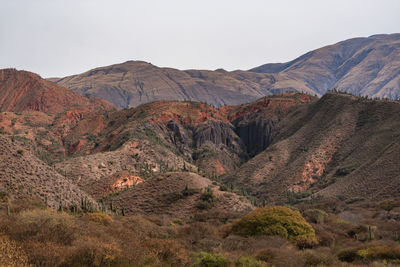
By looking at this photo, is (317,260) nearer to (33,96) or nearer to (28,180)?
(28,180)

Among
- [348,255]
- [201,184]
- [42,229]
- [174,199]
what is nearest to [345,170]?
[201,184]

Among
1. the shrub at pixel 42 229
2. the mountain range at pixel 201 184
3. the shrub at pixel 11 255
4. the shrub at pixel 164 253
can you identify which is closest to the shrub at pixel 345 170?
the mountain range at pixel 201 184

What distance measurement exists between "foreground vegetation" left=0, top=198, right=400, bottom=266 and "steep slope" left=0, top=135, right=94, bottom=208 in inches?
183

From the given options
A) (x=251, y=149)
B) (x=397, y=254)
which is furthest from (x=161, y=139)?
(x=397, y=254)

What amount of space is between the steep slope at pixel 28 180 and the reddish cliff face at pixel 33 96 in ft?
341

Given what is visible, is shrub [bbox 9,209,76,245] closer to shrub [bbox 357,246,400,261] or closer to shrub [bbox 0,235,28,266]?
shrub [bbox 0,235,28,266]

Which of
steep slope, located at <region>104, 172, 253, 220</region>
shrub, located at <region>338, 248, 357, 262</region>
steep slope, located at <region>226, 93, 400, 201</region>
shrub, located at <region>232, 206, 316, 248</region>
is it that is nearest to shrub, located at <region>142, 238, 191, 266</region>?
shrub, located at <region>338, 248, 357, 262</region>

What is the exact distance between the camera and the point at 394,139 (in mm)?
62562

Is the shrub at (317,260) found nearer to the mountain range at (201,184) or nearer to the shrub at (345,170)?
the mountain range at (201,184)

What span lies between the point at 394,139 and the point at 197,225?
157 feet

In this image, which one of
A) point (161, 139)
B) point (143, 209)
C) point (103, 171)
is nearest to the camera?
point (143, 209)

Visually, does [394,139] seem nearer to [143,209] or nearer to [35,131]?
[143,209]

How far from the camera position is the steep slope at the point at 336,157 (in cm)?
5509

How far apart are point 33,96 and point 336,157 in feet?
389
